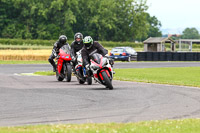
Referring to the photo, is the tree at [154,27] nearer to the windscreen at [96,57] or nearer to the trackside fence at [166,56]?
the trackside fence at [166,56]

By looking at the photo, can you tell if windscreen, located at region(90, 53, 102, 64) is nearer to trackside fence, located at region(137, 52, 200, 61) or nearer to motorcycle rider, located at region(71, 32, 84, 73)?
motorcycle rider, located at region(71, 32, 84, 73)

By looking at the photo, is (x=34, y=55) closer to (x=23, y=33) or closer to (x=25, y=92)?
(x=25, y=92)

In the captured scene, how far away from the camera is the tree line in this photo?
92375mm

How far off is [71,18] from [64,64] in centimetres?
7554

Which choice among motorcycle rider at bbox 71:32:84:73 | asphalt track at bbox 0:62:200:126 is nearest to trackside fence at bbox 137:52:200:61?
motorcycle rider at bbox 71:32:84:73

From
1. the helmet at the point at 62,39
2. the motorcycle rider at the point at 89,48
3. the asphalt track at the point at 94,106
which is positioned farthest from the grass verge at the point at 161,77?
the asphalt track at the point at 94,106

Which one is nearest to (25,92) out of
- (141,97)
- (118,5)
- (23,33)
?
(141,97)

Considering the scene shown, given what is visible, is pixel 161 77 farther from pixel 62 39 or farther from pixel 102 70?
pixel 102 70

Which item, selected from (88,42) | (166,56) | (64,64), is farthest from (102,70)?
(166,56)

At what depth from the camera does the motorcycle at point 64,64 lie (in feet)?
59.4

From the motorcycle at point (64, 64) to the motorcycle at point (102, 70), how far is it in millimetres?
3263

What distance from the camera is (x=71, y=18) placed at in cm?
9338

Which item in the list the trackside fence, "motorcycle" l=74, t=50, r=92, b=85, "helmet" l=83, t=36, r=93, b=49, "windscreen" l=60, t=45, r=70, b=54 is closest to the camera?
"helmet" l=83, t=36, r=93, b=49

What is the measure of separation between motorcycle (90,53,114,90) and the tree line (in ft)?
249
